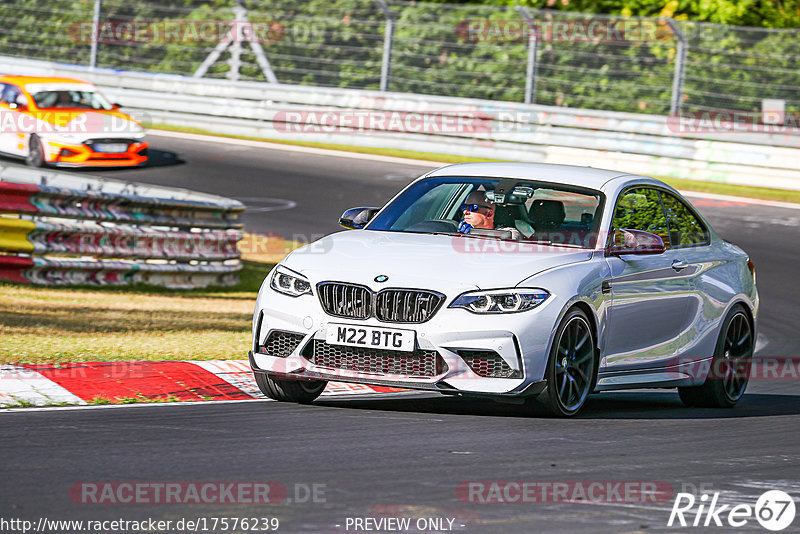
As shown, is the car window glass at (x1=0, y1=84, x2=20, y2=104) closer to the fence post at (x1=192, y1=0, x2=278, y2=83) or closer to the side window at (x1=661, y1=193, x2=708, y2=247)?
the fence post at (x1=192, y1=0, x2=278, y2=83)

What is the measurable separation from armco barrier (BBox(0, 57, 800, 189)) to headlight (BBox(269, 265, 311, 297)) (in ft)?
52.0

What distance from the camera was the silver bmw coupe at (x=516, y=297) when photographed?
764cm

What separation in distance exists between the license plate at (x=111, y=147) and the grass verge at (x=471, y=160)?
412 centimetres

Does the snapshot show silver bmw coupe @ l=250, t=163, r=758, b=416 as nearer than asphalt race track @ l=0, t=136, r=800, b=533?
No

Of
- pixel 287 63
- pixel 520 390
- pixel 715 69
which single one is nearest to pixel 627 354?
pixel 520 390

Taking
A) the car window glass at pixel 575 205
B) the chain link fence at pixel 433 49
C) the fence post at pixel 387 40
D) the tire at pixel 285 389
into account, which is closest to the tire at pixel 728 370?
the car window glass at pixel 575 205

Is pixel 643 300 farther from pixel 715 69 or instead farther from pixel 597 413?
pixel 715 69

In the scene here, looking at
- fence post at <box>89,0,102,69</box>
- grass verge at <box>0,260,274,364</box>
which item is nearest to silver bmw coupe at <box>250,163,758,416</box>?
grass verge at <box>0,260,274,364</box>

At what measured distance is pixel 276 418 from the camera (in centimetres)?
769

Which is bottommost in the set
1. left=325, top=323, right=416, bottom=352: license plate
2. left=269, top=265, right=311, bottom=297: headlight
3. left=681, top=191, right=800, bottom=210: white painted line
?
left=681, top=191, right=800, bottom=210: white painted line

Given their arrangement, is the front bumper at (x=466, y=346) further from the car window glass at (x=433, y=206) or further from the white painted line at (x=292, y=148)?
the white painted line at (x=292, y=148)

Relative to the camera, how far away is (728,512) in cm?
579

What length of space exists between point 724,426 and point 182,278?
314 inches

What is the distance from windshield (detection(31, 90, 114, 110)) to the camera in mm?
22922
